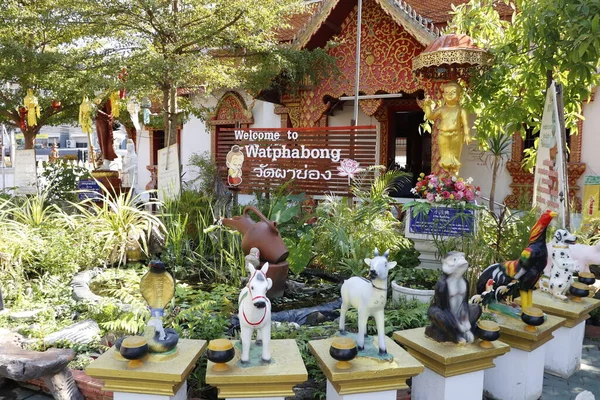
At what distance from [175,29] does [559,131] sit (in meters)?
4.81

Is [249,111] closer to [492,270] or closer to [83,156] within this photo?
[492,270]

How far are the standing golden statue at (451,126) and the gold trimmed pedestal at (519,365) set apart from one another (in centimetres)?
297

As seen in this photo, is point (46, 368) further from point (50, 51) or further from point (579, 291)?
point (50, 51)

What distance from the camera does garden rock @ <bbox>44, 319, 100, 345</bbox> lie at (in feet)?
11.0

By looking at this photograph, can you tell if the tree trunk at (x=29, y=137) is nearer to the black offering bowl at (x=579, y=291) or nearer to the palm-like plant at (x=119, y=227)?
the palm-like plant at (x=119, y=227)

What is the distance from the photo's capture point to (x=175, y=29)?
255 inches

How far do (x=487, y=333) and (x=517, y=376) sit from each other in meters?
0.71

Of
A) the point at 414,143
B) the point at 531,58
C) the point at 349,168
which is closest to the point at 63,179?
the point at 349,168

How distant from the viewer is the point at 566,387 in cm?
348

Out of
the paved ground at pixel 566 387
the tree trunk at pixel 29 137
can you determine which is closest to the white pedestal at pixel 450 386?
the paved ground at pixel 566 387

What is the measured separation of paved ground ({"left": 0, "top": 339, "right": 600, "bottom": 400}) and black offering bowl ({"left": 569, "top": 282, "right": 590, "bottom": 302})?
574mm

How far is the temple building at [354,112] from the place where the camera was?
21.1ft

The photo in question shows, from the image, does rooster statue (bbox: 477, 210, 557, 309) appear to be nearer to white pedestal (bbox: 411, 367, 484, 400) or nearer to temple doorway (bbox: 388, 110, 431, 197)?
white pedestal (bbox: 411, 367, 484, 400)

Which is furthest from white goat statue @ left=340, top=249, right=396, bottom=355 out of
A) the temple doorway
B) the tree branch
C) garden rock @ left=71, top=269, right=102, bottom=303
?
the temple doorway
